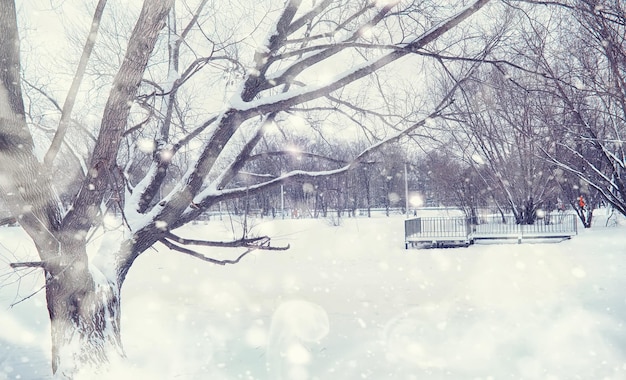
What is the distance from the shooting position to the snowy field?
20.4ft

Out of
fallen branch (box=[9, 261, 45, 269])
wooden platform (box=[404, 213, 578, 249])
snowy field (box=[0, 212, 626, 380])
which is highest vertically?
fallen branch (box=[9, 261, 45, 269])

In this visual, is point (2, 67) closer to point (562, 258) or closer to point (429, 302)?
point (429, 302)

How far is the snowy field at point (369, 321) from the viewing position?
20.4 ft

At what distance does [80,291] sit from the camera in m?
5.05

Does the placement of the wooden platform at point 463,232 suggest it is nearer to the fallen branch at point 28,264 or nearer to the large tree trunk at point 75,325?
the large tree trunk at point 75,325

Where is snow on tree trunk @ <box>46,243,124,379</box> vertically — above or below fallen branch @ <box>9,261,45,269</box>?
below

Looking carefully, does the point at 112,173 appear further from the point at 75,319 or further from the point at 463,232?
the point at 463,232

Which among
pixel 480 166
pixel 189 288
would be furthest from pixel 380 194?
pixel 189 288

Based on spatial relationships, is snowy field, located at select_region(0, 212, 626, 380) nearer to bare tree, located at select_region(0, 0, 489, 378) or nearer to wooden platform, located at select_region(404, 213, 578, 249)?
bare tree, located at select_region(0, 0, 489, 378)

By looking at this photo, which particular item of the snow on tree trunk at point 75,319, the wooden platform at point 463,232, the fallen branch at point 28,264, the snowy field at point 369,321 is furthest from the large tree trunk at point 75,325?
the wooden platform at point 463,232

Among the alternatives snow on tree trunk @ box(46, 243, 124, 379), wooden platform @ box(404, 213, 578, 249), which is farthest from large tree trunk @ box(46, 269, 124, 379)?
wooden platform @ box(404, 213, 578, 249)

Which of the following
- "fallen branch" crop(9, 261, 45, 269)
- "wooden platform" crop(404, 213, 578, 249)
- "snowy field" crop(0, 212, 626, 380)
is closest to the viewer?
"fallen branch" crop(9, 261, 45, 269)

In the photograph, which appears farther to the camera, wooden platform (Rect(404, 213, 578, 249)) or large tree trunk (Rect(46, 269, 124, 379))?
wooden platform (Rect(404, 213, 578, 249))

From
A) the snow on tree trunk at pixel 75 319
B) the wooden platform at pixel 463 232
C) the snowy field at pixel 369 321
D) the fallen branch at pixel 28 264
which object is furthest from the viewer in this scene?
the wooden platform at pixel 463 232
